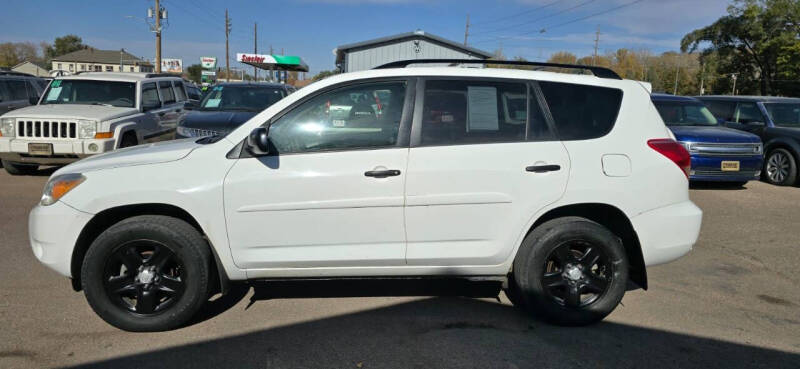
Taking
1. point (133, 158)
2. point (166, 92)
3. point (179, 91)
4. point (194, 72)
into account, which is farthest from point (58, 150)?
point (194, 72)

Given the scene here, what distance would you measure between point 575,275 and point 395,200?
1377 millimetres

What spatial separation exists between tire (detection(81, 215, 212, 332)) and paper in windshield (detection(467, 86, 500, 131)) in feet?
6.52

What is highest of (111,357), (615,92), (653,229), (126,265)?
(615,92)

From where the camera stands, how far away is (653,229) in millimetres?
4008

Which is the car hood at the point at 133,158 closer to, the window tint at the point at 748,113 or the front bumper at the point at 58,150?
the front bumper at the point at 58,150

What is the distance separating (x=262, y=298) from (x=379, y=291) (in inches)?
36.6

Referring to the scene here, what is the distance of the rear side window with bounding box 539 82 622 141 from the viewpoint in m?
4.03

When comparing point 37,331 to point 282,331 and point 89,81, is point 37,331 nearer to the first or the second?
point 282,331

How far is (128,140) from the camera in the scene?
9.41 meters

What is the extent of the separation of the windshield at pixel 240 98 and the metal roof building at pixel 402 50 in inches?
563

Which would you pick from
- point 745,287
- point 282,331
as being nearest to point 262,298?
point 282,331

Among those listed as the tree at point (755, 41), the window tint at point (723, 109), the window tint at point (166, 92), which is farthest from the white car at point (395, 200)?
the tree at point (755, 41)

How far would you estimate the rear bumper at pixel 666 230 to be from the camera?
4000 millimetres

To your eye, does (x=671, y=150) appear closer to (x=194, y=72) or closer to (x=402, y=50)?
(x=402, y=50)
